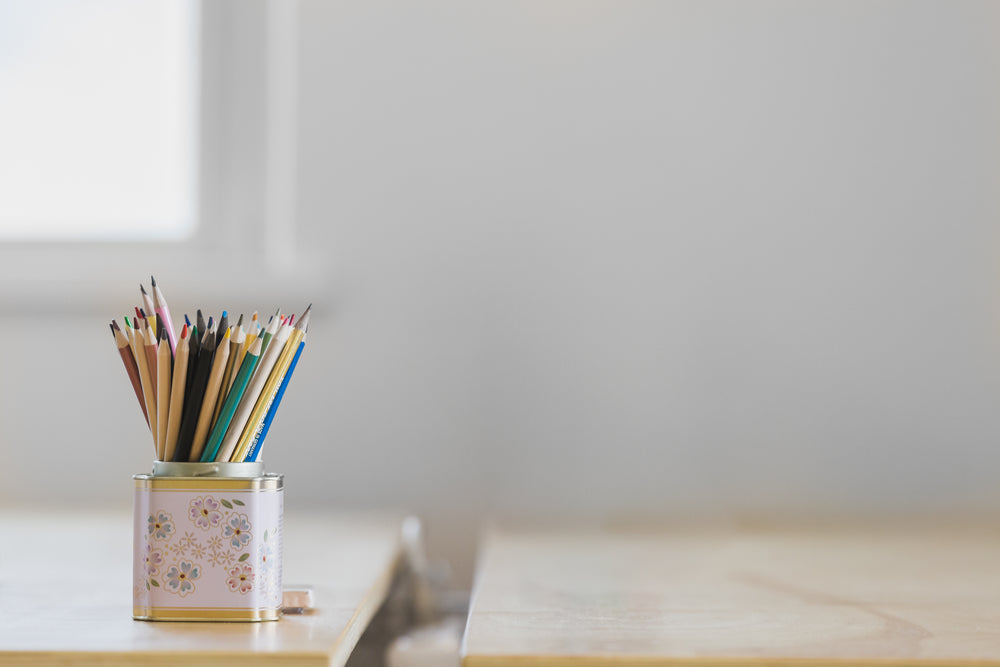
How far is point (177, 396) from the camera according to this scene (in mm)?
565

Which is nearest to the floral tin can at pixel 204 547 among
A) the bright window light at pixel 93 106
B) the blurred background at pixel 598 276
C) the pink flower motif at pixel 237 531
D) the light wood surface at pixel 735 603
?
the pink flower motif at pixel 237 531

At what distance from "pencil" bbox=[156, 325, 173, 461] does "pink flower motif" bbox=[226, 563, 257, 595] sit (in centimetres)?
8

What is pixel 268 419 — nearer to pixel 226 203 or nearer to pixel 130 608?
pixel 130 608

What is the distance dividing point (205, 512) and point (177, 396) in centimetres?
7

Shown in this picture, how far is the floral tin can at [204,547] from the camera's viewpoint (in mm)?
555

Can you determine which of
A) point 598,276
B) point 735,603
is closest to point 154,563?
point 735,603

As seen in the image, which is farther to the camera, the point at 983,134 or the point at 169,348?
the point at 983,134

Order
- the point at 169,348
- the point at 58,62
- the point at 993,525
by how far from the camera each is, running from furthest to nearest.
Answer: the point at 58,62, the point at 993,525, the point at 169,348

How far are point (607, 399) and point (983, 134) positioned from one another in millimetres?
593

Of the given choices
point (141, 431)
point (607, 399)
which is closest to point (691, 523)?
point (607, 399)

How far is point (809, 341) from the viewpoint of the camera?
50.3 inches

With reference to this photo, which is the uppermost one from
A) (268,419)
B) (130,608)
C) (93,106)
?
(93,106)

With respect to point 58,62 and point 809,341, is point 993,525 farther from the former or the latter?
point 58,62

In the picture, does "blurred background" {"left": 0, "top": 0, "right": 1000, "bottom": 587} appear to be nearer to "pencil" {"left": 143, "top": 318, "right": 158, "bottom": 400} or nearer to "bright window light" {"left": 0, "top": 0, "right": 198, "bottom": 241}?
"bright window light" {"left": 0, "top": 0, "right": 198, "bottom": 241}
